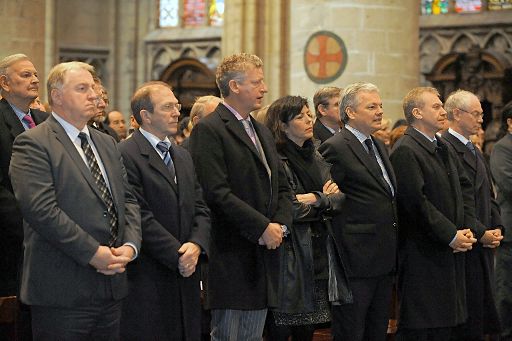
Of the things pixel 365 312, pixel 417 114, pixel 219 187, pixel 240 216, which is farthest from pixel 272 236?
pixel 417 114

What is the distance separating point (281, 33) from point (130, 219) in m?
9.29

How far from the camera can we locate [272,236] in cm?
570

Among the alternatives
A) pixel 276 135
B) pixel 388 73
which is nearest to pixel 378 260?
pixel 276 135

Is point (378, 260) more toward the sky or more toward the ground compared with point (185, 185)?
more toward the ground

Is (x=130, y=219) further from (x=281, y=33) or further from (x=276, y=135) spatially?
(x=281, y=33)

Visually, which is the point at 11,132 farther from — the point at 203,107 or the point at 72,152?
the point at 203,107

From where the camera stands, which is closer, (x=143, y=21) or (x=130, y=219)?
(x=130, y=219)

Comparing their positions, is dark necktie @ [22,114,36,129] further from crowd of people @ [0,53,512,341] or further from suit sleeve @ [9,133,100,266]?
suit sleeve @ [9,133,100,266]

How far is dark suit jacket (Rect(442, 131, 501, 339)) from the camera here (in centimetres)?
722

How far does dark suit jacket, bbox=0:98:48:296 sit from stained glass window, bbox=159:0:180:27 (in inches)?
467

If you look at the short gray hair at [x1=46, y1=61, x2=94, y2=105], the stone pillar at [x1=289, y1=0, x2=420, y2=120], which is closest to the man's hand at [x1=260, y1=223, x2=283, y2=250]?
the short gray hair at [x1=46, y1=61, x2=94, y2=105]

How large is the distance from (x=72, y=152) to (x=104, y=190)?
23 centimetres

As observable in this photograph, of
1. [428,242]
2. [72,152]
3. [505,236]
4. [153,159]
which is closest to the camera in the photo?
[72,152]

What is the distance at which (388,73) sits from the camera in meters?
10.3
